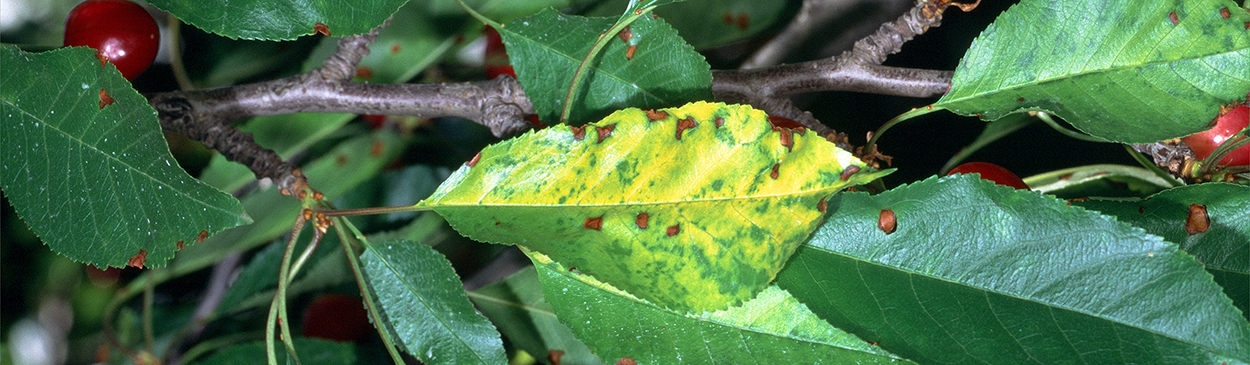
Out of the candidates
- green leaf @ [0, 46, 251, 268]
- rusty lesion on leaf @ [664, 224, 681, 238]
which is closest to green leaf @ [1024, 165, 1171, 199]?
rusty lesion on leaf @ [664, 224, 681, 238]

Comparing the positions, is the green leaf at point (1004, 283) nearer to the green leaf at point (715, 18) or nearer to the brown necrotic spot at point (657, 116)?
the brown necrotic spot at point (657, 116)

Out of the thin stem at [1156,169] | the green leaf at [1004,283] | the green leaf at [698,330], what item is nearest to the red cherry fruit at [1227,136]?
the thin stem at [1156,169]

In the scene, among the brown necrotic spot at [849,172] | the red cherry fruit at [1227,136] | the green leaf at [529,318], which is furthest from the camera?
the green leaf at [529,318]

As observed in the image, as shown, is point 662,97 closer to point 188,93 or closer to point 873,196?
point 873,196

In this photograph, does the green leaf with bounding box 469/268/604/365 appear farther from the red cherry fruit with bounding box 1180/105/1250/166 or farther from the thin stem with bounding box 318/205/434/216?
the red cherry fruit with bounding box 1180/105/1250/166

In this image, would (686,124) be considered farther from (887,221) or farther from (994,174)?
(994,174)
